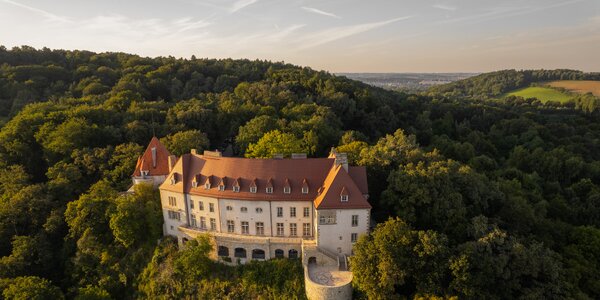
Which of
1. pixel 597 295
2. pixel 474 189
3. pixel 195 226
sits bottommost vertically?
pixel 597 295

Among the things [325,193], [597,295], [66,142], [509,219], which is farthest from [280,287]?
[66,142]

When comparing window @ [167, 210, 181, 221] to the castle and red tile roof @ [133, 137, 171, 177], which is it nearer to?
the castle

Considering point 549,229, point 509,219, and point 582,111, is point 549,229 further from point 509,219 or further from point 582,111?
point 582,111

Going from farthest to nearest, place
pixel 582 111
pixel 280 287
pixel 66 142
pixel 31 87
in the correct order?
pixel 582 111, pixel 31 87, pixel 66 142, pixel 280 287

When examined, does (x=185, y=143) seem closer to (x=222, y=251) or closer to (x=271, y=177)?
(x=222, y=251)

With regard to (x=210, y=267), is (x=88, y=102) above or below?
above

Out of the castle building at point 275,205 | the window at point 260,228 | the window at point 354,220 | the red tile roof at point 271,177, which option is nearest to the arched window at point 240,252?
the castle building at point 275,205
